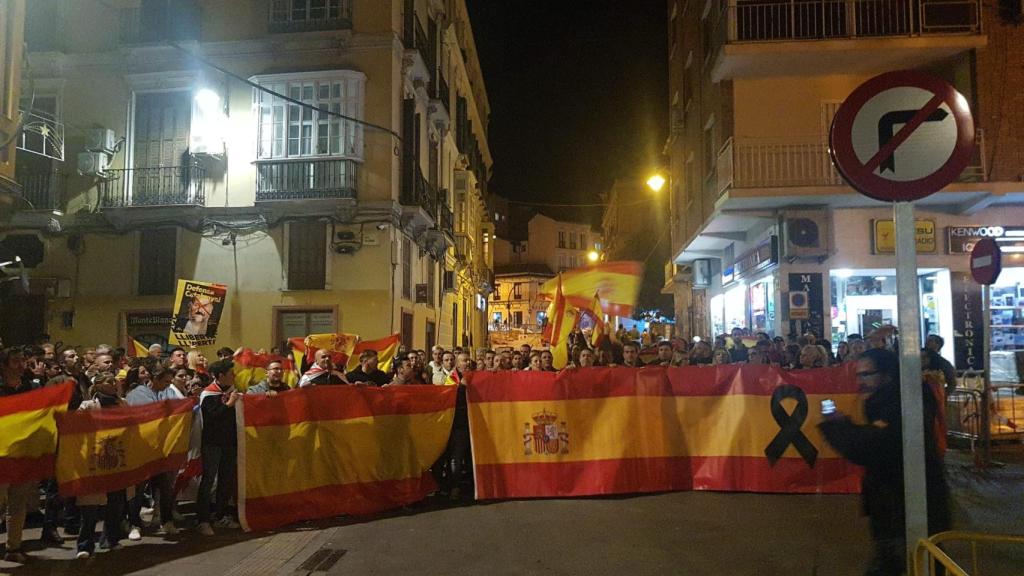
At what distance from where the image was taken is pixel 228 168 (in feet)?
68.2

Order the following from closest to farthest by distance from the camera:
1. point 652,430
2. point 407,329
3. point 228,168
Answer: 1. point 652,430
2. point 228,168
3. point 407,329

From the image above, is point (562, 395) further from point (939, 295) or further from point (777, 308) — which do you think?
point (939, 295)

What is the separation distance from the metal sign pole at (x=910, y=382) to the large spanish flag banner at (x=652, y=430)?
17.1 feet

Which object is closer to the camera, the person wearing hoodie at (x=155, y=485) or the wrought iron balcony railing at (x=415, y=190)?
the person wearing hoodie at (x=155, y=485)

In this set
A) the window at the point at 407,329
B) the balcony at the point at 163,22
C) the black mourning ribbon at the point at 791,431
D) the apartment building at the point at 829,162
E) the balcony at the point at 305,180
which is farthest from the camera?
the window at the point at 407,329

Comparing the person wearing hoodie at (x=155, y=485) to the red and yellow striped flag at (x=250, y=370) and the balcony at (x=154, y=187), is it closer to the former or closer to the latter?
the red and yellow striped flag at (x=250, y=370)

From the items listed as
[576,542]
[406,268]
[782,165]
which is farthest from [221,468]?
[406,268]

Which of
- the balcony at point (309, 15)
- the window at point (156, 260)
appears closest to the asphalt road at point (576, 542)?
the window at point (156, 260)

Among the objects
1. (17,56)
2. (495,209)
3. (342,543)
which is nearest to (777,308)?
(342,543)

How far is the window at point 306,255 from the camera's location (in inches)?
799

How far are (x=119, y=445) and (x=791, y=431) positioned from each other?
296 inches

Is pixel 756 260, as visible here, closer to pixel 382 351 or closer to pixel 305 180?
pixel 382 351

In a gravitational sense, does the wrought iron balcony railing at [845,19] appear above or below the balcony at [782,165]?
above

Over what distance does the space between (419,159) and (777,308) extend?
466 inches
